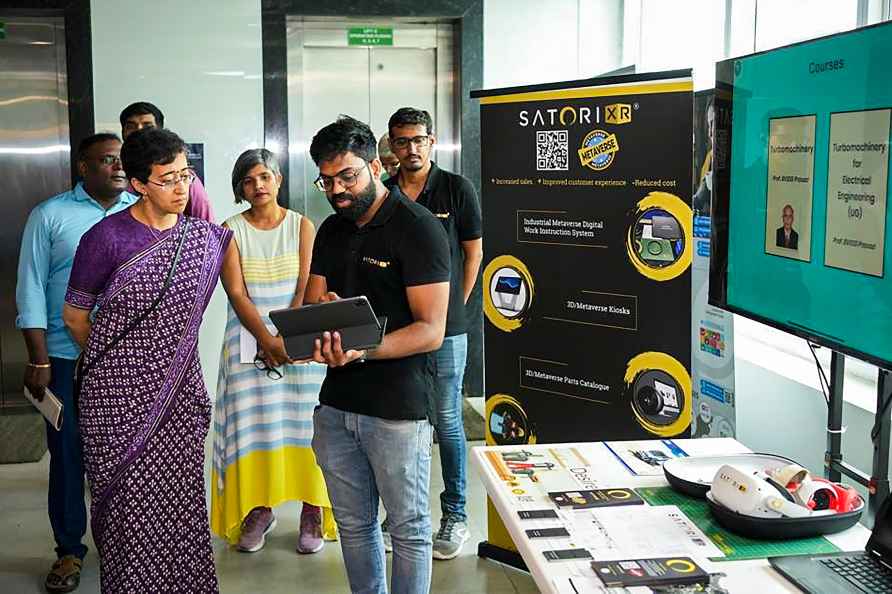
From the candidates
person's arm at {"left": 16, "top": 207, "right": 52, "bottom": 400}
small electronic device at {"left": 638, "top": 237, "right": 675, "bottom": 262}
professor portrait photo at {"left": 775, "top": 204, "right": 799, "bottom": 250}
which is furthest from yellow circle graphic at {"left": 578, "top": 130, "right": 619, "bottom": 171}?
person's arm at {"left": 16, "top": 207, "right": 52, "bottom": 400}

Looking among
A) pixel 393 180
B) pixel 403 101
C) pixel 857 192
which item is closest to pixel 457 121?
pixel 403 101

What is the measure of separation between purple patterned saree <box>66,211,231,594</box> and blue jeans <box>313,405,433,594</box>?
1.83 feet

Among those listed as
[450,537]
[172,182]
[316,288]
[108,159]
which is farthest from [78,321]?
[450,537]

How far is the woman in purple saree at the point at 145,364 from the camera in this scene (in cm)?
312

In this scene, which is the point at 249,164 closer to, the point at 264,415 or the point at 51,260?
the point at 51,260

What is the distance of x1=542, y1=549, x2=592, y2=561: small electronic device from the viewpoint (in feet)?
5.81

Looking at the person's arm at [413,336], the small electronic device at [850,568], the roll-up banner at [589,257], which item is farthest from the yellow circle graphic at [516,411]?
the small electronic device at [850,568]

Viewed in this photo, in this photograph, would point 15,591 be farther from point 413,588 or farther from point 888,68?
point 888,68

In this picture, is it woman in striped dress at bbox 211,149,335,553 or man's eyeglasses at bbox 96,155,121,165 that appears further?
woman in striped dress at bbox 211,149,335,553

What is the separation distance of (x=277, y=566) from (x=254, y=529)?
26cm

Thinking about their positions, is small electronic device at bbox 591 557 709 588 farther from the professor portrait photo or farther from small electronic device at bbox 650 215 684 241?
small electronic device at bbox 650 215 684 241

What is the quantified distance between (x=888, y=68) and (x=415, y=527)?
1794mm

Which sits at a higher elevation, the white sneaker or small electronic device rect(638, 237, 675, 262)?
small electronic device rect(638, 237, 675, 262)

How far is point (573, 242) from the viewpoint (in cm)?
348
